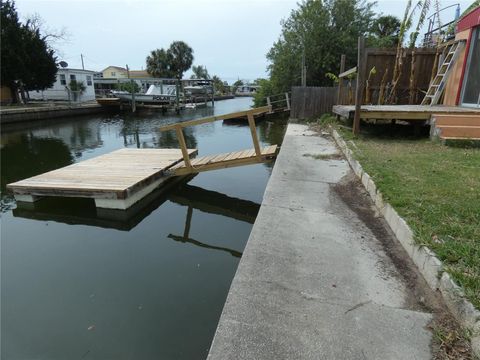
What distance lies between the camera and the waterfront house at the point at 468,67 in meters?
7.84

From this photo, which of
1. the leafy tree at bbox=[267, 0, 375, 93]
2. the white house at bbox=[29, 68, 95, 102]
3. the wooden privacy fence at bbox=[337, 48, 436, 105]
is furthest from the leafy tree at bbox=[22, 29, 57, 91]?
the wooden privacy fence at bbox=[337, 48, 436, 105]

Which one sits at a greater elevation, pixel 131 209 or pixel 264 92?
pixel 264 92

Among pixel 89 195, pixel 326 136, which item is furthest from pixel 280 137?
pixel 89 195

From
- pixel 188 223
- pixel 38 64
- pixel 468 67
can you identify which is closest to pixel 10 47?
pixel 38 64

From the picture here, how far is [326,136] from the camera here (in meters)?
9.86

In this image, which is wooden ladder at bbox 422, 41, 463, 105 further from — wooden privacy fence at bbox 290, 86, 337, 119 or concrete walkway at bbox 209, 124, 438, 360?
concrete walkway at bbox 209, 124, 438, 360

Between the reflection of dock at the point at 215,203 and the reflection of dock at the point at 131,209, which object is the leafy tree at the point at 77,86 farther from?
the reflection of dock at the point at 215,203

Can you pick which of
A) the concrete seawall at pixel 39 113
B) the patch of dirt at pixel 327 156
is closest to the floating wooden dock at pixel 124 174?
the patch of dirt at pixel 327 156

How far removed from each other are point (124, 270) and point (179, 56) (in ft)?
202

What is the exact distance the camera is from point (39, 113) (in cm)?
1962

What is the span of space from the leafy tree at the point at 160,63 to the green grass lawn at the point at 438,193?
5750 cm

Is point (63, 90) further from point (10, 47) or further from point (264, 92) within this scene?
point (264, 92)

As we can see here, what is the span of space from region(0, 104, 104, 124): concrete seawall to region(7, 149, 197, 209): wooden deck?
13.9 meters

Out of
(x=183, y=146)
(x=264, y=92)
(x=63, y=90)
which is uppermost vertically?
(x=63, y=90)
